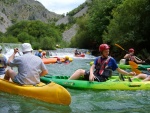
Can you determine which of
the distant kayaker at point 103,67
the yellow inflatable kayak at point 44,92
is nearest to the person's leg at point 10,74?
the yellow inflatable kayak at point 44,92

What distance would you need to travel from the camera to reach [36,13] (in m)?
165

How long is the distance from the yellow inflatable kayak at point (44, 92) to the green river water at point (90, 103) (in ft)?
0.31

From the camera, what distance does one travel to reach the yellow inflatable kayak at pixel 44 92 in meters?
5.35

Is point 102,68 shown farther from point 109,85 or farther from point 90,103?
point 90,103

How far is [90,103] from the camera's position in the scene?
585 centimetres

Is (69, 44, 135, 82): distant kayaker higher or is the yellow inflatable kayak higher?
(69, 44, 135, 82): distant kayaker

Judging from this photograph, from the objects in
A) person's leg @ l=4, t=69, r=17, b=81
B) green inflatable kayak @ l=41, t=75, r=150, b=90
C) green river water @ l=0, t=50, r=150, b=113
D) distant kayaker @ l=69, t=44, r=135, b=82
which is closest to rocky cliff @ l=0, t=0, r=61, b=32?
green inflatable kayak @ l=41, t=75, r=150, b=90

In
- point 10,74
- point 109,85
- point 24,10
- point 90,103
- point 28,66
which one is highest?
point 24,10

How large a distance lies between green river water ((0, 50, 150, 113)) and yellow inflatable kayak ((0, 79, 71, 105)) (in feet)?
0.31

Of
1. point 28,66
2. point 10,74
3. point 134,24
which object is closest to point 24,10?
point 134,24

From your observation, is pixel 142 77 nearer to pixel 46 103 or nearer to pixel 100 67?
pixel 100 67

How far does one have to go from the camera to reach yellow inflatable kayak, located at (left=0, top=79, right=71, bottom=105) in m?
5.35

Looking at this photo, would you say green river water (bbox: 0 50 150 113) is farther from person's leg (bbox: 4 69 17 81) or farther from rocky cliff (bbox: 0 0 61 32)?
rocky cliff (bbox: 0 0 61 32)

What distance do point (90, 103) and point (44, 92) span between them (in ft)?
3.28
